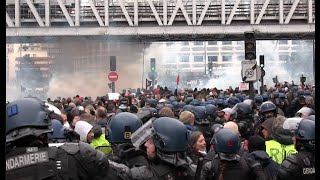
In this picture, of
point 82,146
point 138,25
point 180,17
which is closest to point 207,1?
point 180,17

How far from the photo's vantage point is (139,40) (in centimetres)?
3022

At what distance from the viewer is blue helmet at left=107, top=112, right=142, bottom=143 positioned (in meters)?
4.86

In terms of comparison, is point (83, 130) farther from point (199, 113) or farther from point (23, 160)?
point (23, 160)

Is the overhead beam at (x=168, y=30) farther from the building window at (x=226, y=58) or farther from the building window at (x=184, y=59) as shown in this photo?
the building window at (x=226, y=58)

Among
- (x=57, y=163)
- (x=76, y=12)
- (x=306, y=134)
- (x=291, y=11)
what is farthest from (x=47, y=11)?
(x=57, y=163)

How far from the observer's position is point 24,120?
3.39 metres

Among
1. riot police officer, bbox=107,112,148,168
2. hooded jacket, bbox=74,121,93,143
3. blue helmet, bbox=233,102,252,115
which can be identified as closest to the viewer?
riot police officer, bbox=107,112,148,168

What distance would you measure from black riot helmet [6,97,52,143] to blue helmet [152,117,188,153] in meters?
0.94

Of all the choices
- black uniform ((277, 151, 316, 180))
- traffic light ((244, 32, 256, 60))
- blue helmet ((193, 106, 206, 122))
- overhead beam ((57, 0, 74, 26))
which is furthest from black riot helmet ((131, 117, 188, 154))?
overhead beam ((57, 0, 74, 26))

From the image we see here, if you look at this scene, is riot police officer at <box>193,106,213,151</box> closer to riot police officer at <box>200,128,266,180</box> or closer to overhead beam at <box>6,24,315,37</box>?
riot police officer at <box>200,128,266,180</box>

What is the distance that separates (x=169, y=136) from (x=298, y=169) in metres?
1.08

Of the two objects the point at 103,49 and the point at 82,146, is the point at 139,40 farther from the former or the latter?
the point at 82,146

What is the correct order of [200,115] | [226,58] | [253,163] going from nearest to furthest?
[253,163] < [200,115] < [226,58]
